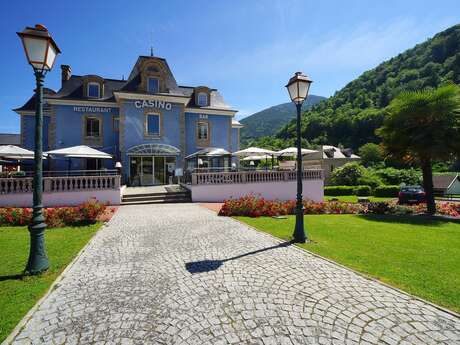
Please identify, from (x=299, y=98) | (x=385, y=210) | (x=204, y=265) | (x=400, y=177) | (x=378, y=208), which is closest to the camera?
(x=204, y=265)

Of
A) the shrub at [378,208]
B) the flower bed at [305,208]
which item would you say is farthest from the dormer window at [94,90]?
the shrub at [378,208]

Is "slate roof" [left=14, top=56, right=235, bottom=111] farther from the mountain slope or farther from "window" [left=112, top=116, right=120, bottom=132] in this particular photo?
the mountain slope

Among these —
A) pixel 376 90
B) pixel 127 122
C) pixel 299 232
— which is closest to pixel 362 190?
pixel 127 122

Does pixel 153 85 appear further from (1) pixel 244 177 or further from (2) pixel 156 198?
(1) pixel 244 177

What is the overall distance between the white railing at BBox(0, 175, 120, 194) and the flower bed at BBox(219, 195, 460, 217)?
291 inches

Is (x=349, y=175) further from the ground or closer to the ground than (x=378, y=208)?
further from the ground

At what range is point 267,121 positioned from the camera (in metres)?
178

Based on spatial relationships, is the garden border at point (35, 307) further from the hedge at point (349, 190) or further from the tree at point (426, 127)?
the hedge at point (349, 190)

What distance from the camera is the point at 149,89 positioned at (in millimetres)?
22922

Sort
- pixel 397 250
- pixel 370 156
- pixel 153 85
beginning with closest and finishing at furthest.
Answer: pixel 397 250, pixel 153 85, pixel 370 156

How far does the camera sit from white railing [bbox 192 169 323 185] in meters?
16.1

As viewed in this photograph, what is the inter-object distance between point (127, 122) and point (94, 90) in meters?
5.14

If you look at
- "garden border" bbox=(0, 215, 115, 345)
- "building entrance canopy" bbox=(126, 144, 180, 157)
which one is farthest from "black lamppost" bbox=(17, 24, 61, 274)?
"building entrance canopy" bbox=(126, 144, 180, 157)

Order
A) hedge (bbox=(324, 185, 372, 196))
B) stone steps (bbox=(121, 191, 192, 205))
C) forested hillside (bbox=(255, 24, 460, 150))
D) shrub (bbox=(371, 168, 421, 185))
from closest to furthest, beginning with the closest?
stone steps (bbox=(121, 191, 192, 205)) → hedge (bbox=(324, 185, 372, 196)) → shrub (bbox=(371, 168, 421, 185)) → forested hillside (bbox=(255, 24, 460, 150))
